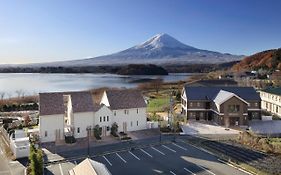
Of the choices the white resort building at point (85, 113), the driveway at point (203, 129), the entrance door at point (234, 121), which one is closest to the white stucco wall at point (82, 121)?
the white resort building at point (85, 113)

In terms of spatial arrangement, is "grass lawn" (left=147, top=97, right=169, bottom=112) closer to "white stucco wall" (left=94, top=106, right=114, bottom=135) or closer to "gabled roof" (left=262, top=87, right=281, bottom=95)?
"white stucco wall" (left=94, top=106, right=114, bottom=135)

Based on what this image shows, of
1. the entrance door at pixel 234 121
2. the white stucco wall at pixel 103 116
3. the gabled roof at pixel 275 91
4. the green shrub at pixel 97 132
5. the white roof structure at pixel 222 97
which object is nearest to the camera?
the green shrub at pixel 97 132

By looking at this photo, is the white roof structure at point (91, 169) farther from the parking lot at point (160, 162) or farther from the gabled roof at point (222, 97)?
the gabled roof at point (222, 97)

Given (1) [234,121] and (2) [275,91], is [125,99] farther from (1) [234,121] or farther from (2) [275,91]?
(2) [275,91]

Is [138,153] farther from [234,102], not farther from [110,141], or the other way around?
[234,102]

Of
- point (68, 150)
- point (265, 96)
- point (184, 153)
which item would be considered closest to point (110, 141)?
point (68, 150)

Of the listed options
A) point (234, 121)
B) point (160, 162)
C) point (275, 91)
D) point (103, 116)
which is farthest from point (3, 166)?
point (275, 91)
